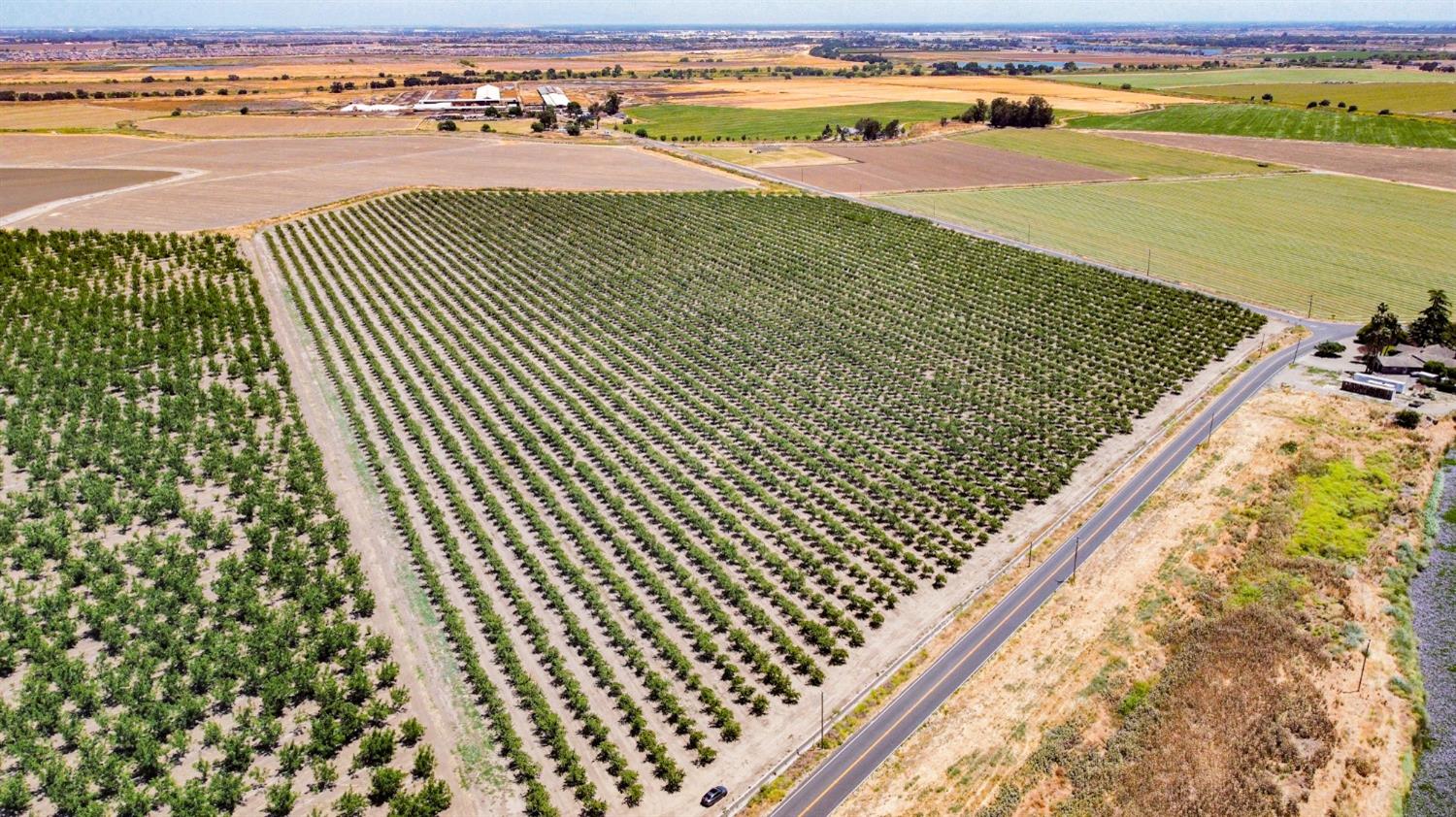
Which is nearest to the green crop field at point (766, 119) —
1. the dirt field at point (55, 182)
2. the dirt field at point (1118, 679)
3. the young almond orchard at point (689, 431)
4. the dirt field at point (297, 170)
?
the dirt field at point (297, 170)

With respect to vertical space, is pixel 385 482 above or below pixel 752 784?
above

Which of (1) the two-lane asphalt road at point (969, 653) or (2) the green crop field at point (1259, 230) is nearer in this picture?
(1) the two-lane asphalt road at point (969, 653)

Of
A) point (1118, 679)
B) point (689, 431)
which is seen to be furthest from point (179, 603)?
point (1118, 679)

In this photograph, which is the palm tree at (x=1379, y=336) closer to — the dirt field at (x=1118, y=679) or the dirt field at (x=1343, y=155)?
the dirt field at (x=1118, y=679)

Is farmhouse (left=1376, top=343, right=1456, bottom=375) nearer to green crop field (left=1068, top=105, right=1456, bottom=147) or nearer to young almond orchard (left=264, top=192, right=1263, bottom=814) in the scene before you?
young almond orchard (left=264, top=192, right=1263, bottom=814)

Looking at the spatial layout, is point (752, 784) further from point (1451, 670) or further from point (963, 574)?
point (1451, 670)

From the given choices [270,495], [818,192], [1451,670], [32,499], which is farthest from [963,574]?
[818,192]

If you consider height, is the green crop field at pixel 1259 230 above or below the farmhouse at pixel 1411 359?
above
